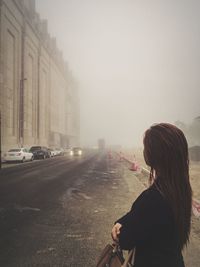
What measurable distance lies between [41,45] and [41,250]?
244 ft

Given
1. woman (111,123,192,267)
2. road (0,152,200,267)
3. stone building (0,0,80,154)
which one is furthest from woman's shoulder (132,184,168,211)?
stone building (0,0,80,154)

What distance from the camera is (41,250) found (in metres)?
5.91

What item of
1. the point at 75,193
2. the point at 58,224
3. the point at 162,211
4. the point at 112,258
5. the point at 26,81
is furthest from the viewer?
the point at 26,81

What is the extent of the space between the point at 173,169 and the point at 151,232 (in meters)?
0.45

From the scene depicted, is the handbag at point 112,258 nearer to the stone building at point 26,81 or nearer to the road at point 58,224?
the road at point 58,224

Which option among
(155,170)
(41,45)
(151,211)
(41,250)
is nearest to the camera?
(151,211)

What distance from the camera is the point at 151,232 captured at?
6.88 ft

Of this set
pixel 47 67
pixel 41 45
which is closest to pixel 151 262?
pixel 41 45

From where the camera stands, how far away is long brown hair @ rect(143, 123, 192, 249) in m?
2.14

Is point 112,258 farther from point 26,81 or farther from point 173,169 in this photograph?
point 26,81

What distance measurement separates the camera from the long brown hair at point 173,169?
2.14m

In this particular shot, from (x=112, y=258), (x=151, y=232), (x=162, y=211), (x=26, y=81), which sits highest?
(x=26, y=81)

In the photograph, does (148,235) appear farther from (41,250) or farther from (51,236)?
(51,236)

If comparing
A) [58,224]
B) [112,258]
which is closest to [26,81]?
[58,224]
